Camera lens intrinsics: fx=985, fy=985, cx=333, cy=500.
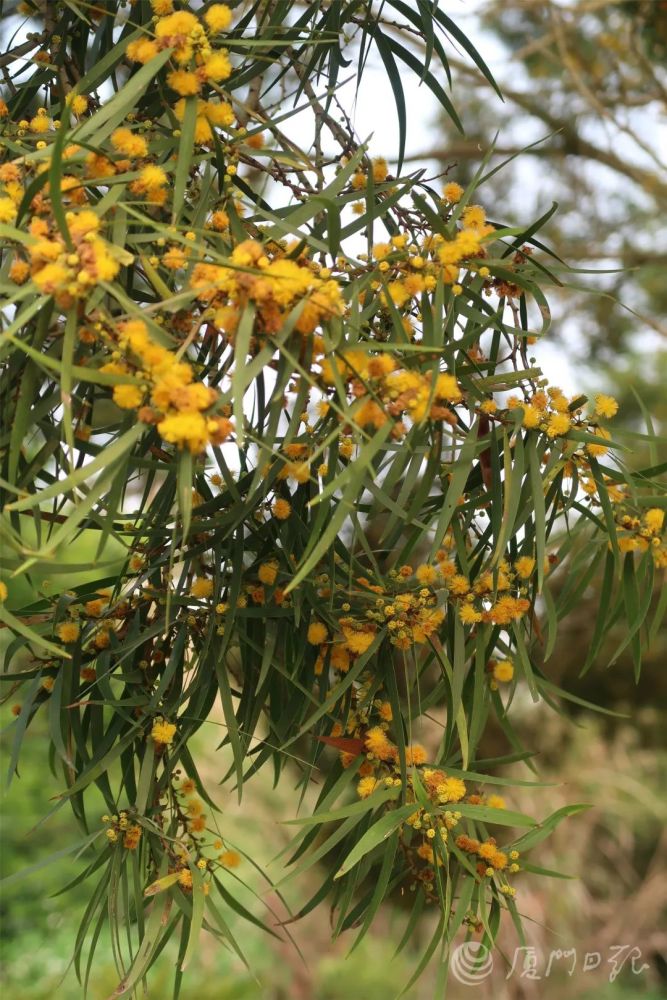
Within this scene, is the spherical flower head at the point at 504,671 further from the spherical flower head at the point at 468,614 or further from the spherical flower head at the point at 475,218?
the spherical flower head at the point at 475,218

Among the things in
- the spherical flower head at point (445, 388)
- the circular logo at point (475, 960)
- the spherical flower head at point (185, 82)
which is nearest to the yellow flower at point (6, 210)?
the spherical flower head at point (185, 82)

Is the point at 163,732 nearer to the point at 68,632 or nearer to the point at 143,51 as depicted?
the point at 68,632

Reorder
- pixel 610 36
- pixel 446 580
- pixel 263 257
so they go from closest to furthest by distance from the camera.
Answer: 1. pixel 263 257
2. pixel 446 580
3. pixel 610 36

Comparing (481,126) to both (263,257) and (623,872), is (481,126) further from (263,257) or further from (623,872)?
(263,257)

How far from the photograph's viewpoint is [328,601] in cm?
65

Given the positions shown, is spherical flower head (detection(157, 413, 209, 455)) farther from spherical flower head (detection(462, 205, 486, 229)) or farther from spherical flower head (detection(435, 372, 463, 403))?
spherical flower head (detection(462, 205, 486, 229))

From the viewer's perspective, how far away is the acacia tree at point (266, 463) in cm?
46

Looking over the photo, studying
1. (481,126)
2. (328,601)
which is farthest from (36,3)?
(481,126)

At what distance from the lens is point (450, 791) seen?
610mm

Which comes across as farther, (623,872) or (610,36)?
(623,872)

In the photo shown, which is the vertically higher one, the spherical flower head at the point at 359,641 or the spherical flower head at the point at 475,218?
the spherical flower head at the point at 475,218

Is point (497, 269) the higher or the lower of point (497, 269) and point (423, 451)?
the higher

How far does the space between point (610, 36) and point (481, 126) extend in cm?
55

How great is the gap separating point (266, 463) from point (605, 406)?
0.26 m
